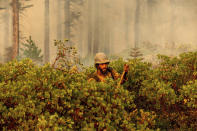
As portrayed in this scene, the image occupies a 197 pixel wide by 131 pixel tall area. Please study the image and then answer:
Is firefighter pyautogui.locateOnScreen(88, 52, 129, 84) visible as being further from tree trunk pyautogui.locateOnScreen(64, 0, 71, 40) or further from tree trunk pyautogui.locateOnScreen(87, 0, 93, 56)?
tree trunk pyautogui.locateOnScreen(87, 0, 93, 56)

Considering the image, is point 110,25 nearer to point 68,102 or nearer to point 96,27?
point 96,27

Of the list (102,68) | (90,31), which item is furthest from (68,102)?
(90,31)

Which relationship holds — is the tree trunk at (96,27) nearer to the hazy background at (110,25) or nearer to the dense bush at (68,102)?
the hazy background at (110,25)

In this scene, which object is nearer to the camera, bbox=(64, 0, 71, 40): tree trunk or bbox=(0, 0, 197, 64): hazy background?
bbox=(64, 0, 71, 40): tree trunk

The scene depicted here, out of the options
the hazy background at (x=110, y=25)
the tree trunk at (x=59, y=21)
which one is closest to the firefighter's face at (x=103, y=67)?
the hazy background at (x=110, y=25)

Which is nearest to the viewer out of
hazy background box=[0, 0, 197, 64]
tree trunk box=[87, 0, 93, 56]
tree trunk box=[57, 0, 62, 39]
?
hazy background box=[0, 0, 197, 64]

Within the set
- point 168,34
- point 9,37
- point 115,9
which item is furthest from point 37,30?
point 168,34

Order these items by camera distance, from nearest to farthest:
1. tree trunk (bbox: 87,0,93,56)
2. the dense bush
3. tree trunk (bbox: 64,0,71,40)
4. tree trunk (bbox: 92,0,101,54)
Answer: the dense bush, tree trunk (bbox: 64,0,71,40), tree trunk (bbox: 87,0,93,56), tree trunk (bbox: 92,0,101,54)

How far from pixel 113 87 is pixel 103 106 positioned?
0.56m

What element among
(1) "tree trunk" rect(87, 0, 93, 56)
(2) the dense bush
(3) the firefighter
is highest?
(1) "tree trunk" rect(87, 0, 93, 56)

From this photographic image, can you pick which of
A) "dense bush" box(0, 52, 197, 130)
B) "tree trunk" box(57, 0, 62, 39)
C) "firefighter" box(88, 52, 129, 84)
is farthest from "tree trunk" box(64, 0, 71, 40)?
"dense bush" box(0, 52, 197, 130)

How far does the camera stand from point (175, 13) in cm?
5581

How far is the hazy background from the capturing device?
5125 cm

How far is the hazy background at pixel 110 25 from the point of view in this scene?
168 feet
